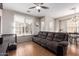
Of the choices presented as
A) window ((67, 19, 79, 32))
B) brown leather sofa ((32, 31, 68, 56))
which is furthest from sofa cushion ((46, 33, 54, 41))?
window ((67, 19, 79, 32))

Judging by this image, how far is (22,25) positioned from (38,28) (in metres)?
0.32

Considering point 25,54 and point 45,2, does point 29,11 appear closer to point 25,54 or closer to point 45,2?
point 45,2

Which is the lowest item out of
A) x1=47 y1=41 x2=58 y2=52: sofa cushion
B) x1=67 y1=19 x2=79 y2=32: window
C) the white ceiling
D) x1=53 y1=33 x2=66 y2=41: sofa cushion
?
x1=47 y1=41 x2=58 y2=52: sofa cushion

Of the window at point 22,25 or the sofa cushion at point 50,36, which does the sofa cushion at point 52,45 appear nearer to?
the sofa cushion at point 50,36

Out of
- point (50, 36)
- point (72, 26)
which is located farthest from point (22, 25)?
point (72, 26)

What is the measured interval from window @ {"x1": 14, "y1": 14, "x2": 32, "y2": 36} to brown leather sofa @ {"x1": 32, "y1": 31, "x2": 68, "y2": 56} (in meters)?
0.20

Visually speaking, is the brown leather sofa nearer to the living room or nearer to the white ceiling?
the living room

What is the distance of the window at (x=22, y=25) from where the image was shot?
4.42ft

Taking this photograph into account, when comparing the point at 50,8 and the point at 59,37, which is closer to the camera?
the point at 50,8

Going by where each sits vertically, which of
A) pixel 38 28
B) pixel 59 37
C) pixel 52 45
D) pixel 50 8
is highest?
pixel 50 8

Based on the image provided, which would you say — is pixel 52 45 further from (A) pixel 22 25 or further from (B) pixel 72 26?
(A) pixel 22 25

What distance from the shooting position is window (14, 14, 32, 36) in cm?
135

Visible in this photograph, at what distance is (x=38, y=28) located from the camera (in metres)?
1.47

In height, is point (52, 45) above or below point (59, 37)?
below
